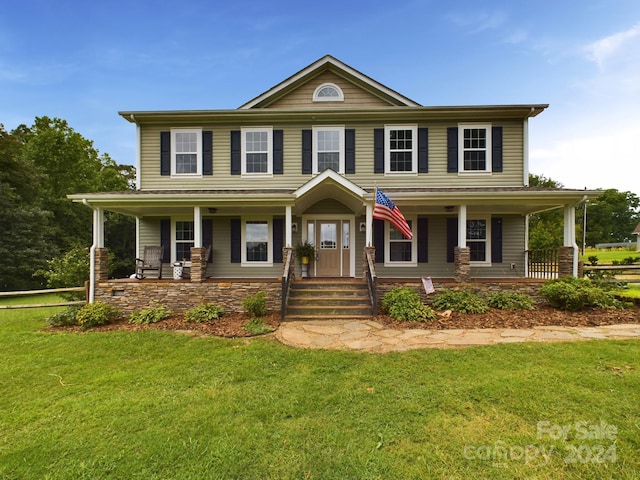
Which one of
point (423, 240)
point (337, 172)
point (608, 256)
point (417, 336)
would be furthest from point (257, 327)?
point (608, 256)

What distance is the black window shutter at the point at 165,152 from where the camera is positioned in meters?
9.82

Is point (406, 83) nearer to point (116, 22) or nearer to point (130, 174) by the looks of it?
point (116, 22)

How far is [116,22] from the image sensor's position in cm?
1143

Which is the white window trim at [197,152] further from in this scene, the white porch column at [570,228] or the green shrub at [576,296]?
the white porch column at [570,228]

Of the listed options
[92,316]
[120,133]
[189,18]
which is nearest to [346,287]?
[92,316]

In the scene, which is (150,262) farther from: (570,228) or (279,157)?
(570,228)

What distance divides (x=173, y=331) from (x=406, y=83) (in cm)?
1788

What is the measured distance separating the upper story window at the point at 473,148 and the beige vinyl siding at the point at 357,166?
12.8 inches

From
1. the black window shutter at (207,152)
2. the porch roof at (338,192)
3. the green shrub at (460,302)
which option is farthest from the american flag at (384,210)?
the black window shutter at (207,152)

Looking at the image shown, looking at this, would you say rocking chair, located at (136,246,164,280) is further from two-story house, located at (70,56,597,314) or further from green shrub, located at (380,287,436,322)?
green shrub, located at (380,287,436,322)

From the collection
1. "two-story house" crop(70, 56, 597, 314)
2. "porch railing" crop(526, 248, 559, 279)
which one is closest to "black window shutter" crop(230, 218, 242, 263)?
"two-story house" crop(70, 56, 597, 314)

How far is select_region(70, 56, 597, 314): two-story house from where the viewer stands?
9578 mm

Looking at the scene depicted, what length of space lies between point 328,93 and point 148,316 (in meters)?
9.17

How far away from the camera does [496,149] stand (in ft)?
31.3
